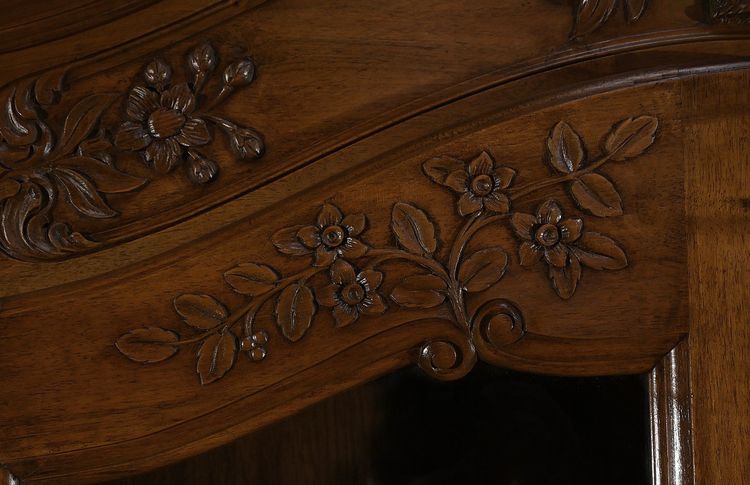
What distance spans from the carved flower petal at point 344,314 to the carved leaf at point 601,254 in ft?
0.57

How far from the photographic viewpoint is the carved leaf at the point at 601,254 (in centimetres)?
63

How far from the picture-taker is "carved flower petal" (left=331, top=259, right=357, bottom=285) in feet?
2.07

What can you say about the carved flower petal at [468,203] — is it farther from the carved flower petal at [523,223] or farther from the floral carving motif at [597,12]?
the floral carving motif at [597,12]

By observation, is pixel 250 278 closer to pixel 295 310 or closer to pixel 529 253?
pixel 295 310

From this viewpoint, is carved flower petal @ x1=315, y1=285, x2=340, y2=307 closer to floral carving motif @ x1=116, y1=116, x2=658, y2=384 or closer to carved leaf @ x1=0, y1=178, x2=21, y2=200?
floral carving motif @ x1=116, y1=116, x2=658, y2=384

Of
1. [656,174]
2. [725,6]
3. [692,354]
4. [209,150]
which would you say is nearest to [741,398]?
[692,354]

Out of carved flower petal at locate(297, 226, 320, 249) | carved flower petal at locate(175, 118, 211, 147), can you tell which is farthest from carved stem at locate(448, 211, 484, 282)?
carved flower petal at locate(175, 118, 211, 147)

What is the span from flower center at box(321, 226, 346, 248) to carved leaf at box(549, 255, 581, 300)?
0.53ft

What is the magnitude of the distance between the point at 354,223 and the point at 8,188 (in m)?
0.27

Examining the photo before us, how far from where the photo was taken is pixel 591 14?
630 mm

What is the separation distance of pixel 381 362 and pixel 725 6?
14.6 inches

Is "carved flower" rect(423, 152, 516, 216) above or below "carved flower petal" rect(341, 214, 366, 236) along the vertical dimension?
above

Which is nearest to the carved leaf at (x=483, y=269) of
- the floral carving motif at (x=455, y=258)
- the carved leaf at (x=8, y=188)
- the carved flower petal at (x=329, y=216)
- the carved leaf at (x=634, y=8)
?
the floral carving motif at (x=455, y=258)

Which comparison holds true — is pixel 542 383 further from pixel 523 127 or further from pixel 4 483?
pixel 4 483
